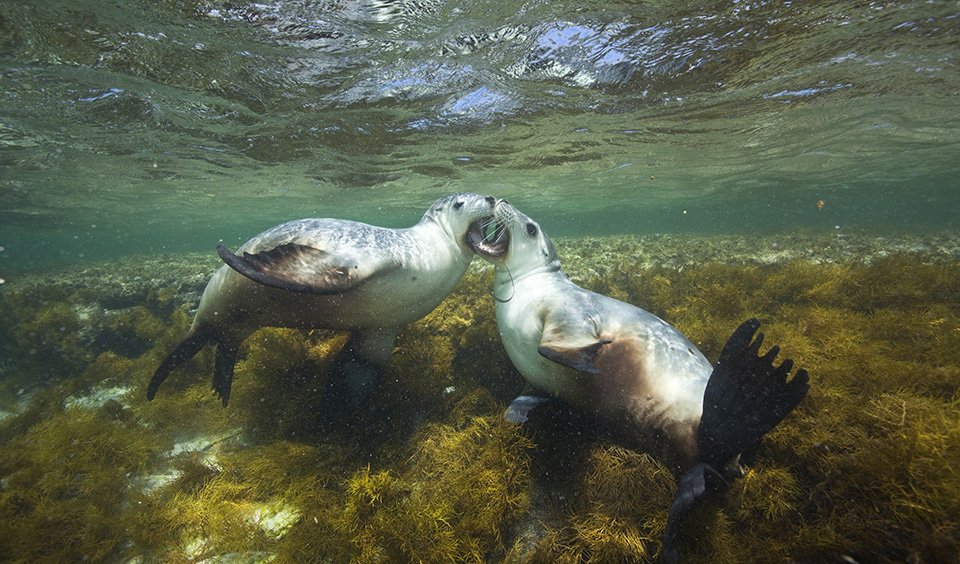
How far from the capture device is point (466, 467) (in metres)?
2.71

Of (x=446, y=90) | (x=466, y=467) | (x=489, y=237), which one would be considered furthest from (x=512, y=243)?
(x=446, y=90)

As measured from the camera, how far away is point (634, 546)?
207 centimetres

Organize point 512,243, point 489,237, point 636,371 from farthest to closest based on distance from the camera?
point 489,237, point 512,243, point 636,371

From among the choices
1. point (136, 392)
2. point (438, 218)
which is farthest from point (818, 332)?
point (136, 392)

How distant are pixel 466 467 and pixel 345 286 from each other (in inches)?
59.4

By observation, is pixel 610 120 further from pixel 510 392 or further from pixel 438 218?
pixel 510 392

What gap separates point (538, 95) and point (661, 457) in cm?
776

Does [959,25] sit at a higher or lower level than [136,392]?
higher

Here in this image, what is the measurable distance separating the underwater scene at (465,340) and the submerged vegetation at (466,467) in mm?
19

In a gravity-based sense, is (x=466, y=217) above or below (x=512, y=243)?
above

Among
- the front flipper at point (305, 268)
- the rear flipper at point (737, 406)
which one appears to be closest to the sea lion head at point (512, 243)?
the front flipper at point (305, 268)

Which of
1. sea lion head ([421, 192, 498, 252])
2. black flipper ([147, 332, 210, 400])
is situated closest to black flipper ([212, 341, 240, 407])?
black flipper ([147, 332, 210, 400])

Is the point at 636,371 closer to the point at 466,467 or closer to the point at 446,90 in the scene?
the point at 466,467

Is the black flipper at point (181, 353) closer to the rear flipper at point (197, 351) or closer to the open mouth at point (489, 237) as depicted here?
the rear flipper at point (197, 351)
